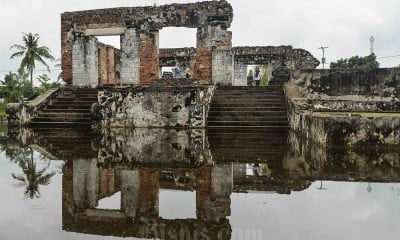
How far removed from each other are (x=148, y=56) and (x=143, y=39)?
965 millimetres

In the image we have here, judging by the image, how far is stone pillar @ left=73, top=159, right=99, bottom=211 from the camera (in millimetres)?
5340

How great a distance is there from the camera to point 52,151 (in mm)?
9812

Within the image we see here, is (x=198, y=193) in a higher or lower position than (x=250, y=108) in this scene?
lower

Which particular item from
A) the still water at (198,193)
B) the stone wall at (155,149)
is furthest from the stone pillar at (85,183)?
the stone wall at (155,149)

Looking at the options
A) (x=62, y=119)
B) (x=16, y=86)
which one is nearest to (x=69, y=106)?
(x=62, y=119)

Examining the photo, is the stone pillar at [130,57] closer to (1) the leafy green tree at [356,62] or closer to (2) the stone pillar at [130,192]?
(2) the stone pillar at [130,192]

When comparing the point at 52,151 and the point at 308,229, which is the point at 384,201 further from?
the point at 52,151

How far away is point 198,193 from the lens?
5609 millimetres

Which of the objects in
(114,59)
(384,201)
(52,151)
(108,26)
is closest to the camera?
(384,201)

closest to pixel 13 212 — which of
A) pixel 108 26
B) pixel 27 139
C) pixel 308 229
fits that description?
pixel 308 229

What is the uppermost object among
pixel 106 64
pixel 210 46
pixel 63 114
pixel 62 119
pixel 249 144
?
pixel 210 46

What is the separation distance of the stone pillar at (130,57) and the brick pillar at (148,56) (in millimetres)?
227

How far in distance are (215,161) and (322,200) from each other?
3.13 m

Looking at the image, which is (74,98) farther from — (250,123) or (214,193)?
(214,193)
